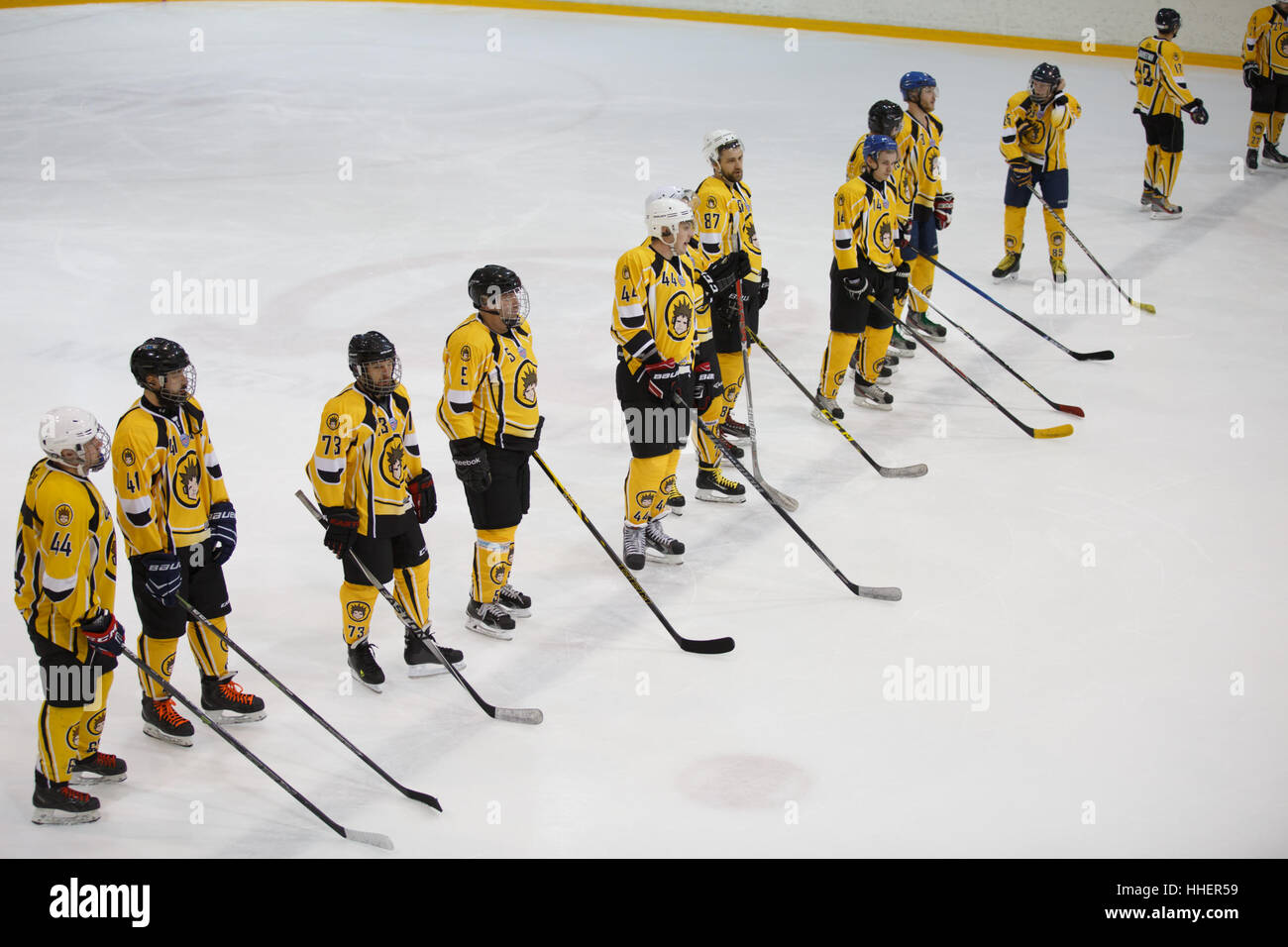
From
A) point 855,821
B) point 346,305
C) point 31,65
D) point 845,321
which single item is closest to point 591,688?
point 855,821

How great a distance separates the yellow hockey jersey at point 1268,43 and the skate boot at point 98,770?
33.5ft

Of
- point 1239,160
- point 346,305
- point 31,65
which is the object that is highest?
point 31,65

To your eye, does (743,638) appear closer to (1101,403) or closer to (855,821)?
(855,821)

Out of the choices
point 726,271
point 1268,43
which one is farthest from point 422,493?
point 1268,43

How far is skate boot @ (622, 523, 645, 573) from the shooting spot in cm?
551

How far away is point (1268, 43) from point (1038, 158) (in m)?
3.69

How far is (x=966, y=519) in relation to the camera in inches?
234

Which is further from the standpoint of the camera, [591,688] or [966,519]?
[966,519]

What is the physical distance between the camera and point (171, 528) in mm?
4262

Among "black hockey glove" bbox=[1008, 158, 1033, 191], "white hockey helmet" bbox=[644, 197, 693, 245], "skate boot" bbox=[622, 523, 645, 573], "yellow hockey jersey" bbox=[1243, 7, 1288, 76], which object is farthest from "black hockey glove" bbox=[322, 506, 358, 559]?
"yellow hockey jersey" bbox=[1243, 7, 1288, 76]

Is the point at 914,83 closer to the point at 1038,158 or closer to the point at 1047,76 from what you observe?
the point at 1047,76

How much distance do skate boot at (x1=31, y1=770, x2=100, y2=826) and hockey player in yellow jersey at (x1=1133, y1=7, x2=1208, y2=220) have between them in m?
8.43

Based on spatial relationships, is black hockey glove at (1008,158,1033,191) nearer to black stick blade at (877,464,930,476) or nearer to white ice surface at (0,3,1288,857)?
white ice surface at (0,3,1288,857)

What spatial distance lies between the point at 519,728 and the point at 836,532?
1917mm
